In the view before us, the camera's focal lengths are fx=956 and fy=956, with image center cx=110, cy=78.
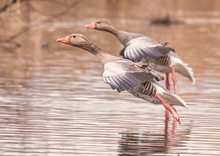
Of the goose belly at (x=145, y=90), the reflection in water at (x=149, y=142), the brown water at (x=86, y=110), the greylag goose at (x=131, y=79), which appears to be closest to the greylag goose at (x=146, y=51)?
the brown water at (x=86, y=110)

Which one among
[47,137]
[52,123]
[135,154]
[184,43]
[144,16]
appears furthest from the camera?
[144,16]

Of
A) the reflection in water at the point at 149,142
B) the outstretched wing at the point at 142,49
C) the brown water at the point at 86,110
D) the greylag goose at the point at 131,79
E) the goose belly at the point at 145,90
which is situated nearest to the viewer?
the reflection in water at the point at 149,142

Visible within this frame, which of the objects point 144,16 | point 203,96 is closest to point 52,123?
point 203,96

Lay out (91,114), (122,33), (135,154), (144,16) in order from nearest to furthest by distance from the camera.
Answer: (135,154) < (91,114) < (122,33) < (144,16)

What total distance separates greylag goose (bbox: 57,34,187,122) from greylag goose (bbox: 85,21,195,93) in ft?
4.91

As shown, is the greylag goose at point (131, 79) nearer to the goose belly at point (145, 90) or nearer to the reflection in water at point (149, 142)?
the goose belly at point (145, 90)

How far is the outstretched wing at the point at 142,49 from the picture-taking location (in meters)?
15.3

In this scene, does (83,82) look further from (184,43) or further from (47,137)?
(184,43)

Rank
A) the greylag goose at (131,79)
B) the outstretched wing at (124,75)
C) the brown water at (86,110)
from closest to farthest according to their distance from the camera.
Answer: the brown water at (86,110) < the outstretched wing at (124,75) < the greylag goose at (131,79)

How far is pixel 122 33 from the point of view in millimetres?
16141

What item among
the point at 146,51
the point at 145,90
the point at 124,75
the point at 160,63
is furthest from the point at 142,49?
the point at 124,75

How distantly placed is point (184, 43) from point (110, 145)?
21953 mm

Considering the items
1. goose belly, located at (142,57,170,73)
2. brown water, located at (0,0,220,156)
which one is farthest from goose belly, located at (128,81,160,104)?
goose belly, located at (142,57,170,73)

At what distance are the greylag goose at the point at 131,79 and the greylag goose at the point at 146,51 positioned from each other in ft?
4.91
